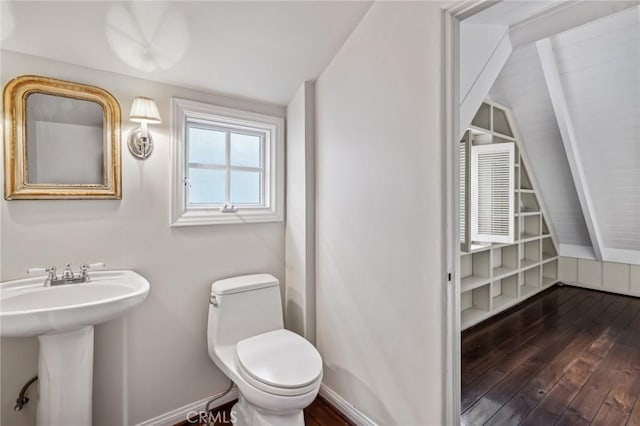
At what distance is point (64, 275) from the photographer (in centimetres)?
133

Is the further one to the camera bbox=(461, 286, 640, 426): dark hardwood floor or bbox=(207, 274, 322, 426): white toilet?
bbox=(461, 286, 640, 426): dark hardwood floor

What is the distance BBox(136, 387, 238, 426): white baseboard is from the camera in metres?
1.64

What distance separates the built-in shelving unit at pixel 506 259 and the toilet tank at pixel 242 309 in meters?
1.58

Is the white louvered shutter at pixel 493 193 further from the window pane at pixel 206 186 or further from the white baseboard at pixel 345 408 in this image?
the window pane at pixel 206 186

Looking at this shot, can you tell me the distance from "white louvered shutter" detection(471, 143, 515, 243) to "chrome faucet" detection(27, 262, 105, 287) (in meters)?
3.10

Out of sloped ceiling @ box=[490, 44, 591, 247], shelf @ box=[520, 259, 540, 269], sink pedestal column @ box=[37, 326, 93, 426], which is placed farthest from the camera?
shelf @ box=[520, 259, 540, 269]

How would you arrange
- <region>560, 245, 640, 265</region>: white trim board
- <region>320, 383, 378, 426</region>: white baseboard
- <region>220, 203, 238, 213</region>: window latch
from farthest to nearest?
1. <region>560, 245, 640, 265</region>: white trim board
2. <region>220, 203, 238, 213</region>: window latch
3. <region>320, 383, 378, 426</region>: white baseboard

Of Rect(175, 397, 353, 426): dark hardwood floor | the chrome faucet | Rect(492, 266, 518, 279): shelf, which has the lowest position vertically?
Rect(175, 397, 353, 426): dark hardwood floor

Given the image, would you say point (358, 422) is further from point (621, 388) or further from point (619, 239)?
point (619, 239)

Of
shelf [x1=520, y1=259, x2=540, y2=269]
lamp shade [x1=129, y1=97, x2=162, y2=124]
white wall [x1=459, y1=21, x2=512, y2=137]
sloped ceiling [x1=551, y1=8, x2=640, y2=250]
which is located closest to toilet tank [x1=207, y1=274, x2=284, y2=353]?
lamp shade [x1=129, y1=97, x2=162, y2=124]

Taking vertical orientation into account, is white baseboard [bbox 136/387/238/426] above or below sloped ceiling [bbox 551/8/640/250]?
below

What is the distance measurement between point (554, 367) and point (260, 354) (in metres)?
2.16

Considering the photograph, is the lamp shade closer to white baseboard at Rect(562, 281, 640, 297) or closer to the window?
the window

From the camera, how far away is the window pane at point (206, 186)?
1844mm
